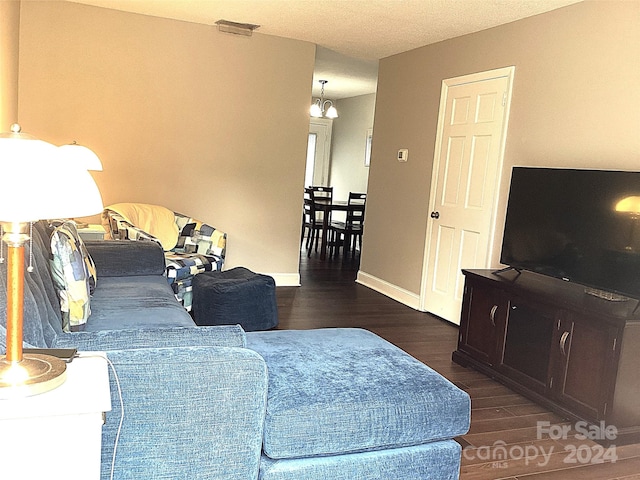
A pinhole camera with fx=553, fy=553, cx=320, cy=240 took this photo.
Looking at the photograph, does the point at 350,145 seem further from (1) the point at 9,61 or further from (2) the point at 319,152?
(1) the point at 9,61

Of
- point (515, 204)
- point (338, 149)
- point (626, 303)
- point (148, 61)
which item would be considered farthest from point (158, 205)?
point (338, 149)

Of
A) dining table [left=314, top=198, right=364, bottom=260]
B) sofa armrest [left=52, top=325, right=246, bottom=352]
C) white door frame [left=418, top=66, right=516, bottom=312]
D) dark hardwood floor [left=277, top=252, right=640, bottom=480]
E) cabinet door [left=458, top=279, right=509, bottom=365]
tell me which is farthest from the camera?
dining table [left=314, top=198, right=364, bottom=260]

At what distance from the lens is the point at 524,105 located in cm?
396

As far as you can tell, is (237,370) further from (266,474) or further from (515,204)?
(515,204)

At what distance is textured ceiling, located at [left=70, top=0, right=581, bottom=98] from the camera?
389 centimetres

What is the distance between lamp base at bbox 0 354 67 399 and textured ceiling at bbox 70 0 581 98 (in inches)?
136

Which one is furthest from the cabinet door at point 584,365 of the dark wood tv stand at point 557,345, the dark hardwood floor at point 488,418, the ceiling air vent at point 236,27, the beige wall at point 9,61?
the ceiling air vent at point 236,27

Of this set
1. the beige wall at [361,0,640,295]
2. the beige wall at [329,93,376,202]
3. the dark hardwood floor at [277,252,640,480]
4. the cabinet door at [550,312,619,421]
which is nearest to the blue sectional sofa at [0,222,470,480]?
the dark hardwood floor at [277,252,640,480]

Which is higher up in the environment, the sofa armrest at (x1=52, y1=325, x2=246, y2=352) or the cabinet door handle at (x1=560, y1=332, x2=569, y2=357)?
the sofa armrest at (x1=52, y1=325, x2=246, y2=352)

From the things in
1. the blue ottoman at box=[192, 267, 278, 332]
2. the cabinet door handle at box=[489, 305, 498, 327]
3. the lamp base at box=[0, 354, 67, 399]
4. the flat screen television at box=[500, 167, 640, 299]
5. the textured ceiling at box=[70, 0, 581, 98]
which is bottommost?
the blue ottoman at box=[192, 267, 278, 332]

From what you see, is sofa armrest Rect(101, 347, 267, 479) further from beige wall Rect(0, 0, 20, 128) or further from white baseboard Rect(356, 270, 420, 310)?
white baseboard Rect(356, 270, 420, 310)

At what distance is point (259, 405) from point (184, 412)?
203mm

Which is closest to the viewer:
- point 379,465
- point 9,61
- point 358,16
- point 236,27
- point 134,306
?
point 379,465

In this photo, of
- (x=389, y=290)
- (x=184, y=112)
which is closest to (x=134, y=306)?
(x=184, y=112)
